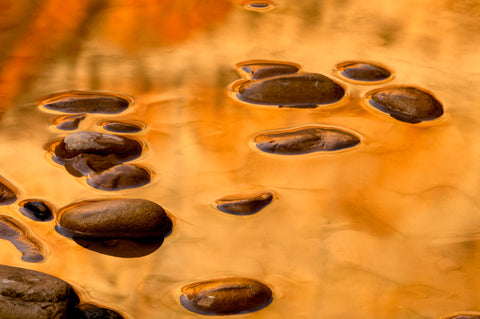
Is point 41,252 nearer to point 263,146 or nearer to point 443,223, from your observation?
point 263,146

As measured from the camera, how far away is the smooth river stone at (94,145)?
1.64 m

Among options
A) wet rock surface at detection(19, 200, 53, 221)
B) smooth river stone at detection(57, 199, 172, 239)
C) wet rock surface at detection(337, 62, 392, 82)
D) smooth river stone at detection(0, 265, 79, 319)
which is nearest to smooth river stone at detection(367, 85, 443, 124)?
wet rock surface at detection(337, 62, 392, 82)

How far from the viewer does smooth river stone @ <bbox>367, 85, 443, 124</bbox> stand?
1.95m

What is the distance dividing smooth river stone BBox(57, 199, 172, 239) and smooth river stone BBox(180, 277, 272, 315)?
0.18 metres

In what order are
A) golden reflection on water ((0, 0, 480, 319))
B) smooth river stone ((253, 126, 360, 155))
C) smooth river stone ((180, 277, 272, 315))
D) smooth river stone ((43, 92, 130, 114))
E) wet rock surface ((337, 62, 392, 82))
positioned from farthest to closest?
1. wet rock surface ((337, 62, 392, 82))
2. smooth river stone ((43, 92, 130, 114))
3. smooth river stone ((253, 126, 360, 155))
4. golden reflection on water ((0, 0, 480, 319))
5. smooth river stone ((180, 277, 272, 315))

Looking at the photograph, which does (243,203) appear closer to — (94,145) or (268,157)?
(268,157)

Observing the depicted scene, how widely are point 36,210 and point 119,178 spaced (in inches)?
8.2

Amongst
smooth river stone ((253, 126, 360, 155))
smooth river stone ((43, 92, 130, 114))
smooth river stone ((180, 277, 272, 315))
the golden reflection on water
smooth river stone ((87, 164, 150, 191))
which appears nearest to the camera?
smooth river stone ((180, 277, 272, 315))

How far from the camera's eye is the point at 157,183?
1.60m

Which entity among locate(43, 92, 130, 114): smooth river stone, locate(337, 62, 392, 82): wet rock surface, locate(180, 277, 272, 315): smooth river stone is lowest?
locate(180, 277, 272, 315): smooth river stone

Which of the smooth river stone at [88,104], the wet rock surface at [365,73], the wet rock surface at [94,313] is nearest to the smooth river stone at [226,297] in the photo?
the wet rock surface at [94,313]

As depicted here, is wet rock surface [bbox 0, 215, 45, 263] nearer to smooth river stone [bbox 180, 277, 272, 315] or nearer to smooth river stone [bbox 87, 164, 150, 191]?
smooth river stone [bbox 87, 164, 150, 191]

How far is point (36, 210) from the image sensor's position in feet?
4.80

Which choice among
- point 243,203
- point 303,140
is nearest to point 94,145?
point 243,203
